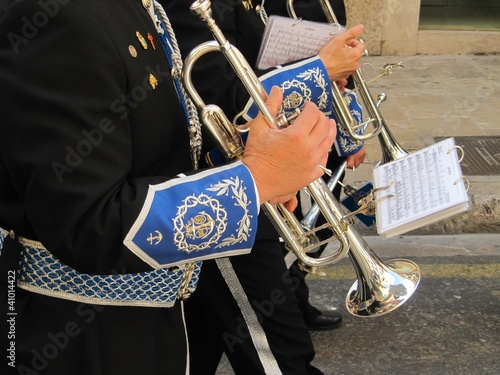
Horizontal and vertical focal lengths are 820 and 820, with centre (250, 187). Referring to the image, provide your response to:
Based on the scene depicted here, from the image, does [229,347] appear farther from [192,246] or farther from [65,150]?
[65,150]

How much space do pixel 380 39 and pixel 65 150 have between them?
6.35m

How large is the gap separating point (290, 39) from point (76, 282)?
1244mm

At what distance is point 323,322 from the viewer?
→ 353 cm

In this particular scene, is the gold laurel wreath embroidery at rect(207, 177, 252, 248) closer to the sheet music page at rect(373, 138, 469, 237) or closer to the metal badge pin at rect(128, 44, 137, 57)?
the metal badge pin at rect(128, 44, 137, 57)

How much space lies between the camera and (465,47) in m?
7.57

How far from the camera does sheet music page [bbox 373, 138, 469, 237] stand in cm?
191

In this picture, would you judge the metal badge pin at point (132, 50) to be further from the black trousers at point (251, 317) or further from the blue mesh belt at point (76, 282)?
the black trousers at point (251, 317)

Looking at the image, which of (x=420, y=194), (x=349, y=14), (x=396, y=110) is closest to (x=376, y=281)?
(x=420, y=194)

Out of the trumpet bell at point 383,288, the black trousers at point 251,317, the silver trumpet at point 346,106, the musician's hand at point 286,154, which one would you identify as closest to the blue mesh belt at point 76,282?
the musician's hand at point 286,154

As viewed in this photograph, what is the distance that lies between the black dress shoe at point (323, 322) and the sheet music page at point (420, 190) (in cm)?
144

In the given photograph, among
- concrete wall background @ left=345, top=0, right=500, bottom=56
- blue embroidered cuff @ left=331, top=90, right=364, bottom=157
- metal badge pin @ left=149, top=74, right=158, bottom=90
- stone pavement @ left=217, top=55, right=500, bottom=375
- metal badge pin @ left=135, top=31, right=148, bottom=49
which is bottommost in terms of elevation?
concrete wall background @ left=345, top=0, right=500, bottom=56

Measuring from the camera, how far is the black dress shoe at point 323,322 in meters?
3.51

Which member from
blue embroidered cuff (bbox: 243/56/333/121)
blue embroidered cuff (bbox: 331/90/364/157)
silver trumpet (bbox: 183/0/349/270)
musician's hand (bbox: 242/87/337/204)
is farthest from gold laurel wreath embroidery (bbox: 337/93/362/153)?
musician's hand (bbox: 242/87/337/204)

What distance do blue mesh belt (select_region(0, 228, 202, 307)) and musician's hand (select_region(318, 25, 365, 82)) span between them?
3.78ft
